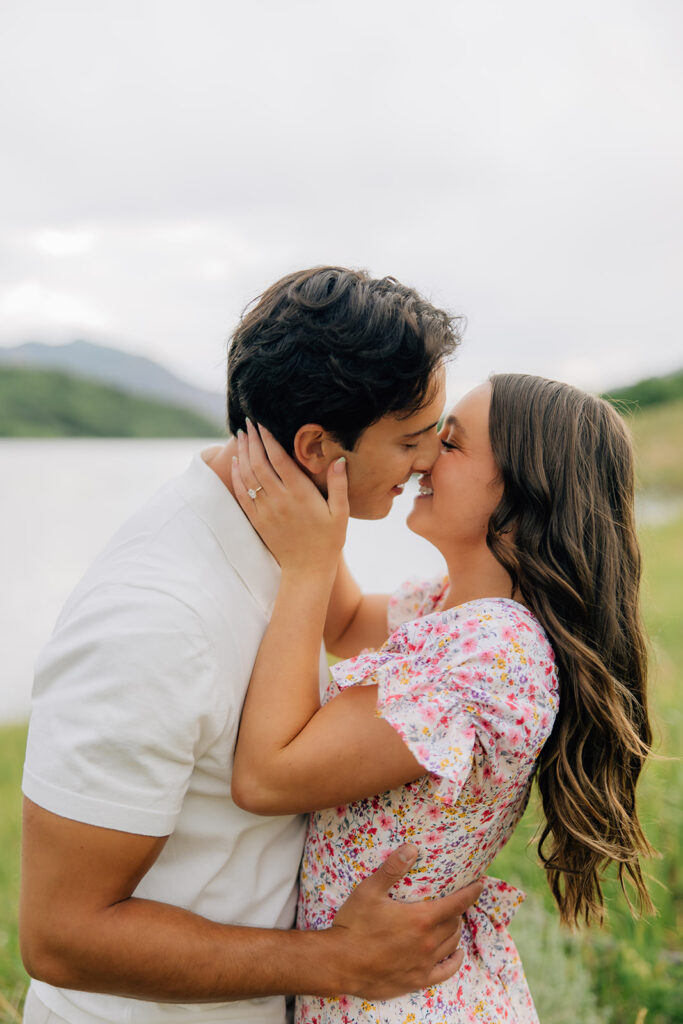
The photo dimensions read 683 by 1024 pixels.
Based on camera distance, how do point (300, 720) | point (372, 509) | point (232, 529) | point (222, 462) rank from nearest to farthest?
point (300, 720), point (232, 529), point (222, 462), point (372, 509)

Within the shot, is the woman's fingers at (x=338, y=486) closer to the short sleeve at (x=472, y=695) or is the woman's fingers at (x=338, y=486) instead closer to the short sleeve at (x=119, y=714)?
the short sleeve at (x=472, y=695)

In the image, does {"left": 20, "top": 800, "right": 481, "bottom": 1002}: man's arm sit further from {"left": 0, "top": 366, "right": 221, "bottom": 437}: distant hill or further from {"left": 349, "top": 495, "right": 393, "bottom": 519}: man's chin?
{"left": 0, "top": 366, "right": 221, "bottom": 437}: distant hill

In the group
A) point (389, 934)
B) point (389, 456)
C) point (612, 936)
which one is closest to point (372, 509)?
point (389, 456)

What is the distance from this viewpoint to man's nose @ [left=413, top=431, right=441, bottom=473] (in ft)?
6.63

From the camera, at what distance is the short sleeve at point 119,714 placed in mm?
1434

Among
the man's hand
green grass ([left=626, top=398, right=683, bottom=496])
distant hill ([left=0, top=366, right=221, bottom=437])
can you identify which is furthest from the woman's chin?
distant hill ([left=0, top=366, right=221, bottom=437])

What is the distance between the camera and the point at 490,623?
1738 millimetres

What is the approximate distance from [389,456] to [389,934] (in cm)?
98

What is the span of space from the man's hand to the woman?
51 mm

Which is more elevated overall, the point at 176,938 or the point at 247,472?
the point at 247,472

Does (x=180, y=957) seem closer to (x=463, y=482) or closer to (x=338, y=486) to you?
(x=338, y=486)

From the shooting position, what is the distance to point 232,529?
176 centimetres

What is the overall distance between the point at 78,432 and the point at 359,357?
177 ft

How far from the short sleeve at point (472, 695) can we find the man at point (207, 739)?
0.25m
